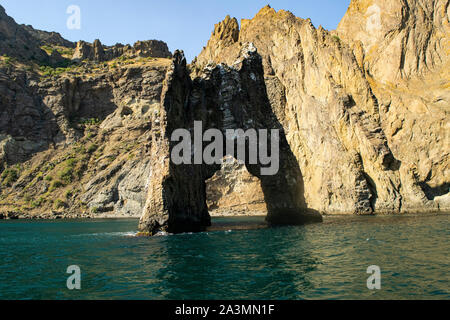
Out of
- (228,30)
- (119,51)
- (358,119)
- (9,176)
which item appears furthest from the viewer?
(119,51)

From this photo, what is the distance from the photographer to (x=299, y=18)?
286 ft

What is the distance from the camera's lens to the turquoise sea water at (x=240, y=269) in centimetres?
1194

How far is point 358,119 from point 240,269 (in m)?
56.1

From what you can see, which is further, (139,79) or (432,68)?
(139,79)

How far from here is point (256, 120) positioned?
43.4m

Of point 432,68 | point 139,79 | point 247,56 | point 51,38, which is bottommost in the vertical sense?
point 247,56

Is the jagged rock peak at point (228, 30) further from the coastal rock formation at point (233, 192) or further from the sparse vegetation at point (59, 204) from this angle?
the sparse vegetation at point (59, 204)

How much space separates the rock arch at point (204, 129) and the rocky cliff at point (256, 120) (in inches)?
6.9

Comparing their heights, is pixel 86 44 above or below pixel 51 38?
below

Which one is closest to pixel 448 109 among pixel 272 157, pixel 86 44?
pixel 272 157

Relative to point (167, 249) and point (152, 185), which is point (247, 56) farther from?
point (167, 249)

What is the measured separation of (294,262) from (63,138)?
100510 millimetres

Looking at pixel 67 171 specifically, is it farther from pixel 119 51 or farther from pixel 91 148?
pixel 119 51

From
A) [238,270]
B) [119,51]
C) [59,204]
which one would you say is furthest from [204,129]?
[119,51]
